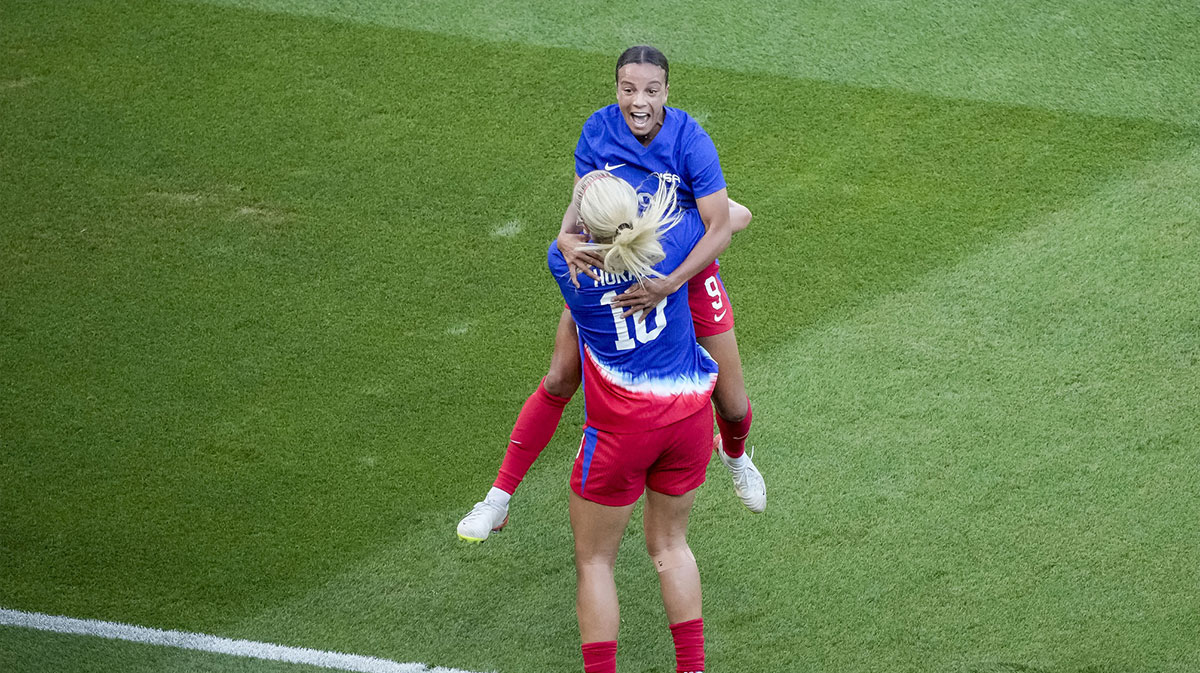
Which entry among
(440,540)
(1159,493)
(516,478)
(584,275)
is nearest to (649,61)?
(584,275)

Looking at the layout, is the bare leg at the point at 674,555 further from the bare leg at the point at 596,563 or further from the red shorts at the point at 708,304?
the red shorts at the point at 708,304

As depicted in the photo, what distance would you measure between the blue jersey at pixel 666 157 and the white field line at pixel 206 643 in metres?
1.80

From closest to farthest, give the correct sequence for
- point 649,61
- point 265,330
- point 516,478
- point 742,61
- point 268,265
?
point 649,61 → point 516,478 → point 265,330 → point 268,265 → point 742,61

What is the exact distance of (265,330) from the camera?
5.98 m

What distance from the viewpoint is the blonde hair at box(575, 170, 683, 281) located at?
11.6 feet

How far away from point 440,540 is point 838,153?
3.48 meters

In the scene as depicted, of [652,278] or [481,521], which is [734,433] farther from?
[652,278]

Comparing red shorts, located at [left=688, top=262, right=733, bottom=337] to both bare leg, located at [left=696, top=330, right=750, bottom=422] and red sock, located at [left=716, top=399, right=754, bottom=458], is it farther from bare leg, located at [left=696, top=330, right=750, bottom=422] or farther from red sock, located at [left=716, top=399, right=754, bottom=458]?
red sock, located at [left=716, top=399, right=754, bottom=458]

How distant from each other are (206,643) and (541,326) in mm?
2215

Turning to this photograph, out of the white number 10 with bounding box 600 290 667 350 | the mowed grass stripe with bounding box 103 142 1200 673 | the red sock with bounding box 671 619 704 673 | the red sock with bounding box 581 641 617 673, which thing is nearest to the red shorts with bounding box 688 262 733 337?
the white number 10 with bounding box 600 290 667 350

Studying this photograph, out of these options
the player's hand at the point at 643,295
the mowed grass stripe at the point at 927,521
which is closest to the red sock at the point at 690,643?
the mowed grass stripe at the point at 927,521

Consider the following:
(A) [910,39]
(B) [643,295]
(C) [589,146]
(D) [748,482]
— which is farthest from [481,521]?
(A) [910,39]

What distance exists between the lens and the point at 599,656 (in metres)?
3.93

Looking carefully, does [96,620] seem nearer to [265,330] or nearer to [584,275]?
[265,330]
